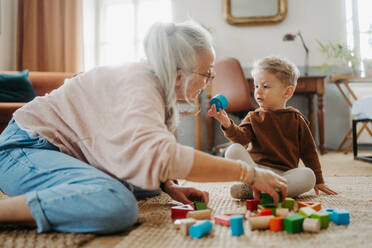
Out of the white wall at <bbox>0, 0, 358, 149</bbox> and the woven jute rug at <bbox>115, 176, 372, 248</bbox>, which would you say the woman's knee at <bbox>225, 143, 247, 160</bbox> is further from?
the white wall at <bbox>0, 0, 358, 149</bbox>

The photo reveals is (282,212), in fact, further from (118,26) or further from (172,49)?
(118,26)

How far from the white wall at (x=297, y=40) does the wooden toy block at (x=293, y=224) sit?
9.32 feet

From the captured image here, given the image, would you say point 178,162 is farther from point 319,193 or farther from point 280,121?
point 319,193

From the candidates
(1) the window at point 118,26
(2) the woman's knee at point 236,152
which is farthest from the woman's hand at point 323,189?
(1) the window at point 118,26

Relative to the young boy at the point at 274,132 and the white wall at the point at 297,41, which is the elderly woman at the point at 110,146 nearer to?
the young boy at the point at 274,132

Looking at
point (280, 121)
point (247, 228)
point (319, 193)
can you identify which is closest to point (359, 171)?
point (319, 193)

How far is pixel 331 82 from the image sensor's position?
3.43m

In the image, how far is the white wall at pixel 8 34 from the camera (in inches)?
126

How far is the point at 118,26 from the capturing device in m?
3.94

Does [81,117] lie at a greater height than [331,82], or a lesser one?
lesser

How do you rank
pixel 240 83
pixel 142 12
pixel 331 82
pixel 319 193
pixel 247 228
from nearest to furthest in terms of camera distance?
pixel 247 228 → pixel 319 193 → pixel 240 83 → pixel 331 82 → pixel 142 12

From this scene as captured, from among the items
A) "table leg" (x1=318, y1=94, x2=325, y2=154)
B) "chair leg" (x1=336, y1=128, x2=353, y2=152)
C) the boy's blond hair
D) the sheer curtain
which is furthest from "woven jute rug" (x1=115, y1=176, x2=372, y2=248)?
the sheer curtain

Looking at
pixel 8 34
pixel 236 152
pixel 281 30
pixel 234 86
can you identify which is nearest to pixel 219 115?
pixel 236 152

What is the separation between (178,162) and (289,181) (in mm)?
632
